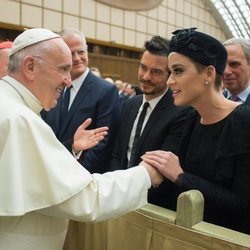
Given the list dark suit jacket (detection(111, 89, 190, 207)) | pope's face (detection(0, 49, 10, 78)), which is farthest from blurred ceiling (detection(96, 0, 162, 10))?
dark suit jacket (detection(111, 89, 190, 207))

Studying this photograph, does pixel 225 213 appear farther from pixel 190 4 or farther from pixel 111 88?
pixel 190 4

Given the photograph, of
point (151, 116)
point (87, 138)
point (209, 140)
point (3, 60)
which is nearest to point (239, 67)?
point (151, 116)

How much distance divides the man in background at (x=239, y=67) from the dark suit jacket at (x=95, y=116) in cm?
112

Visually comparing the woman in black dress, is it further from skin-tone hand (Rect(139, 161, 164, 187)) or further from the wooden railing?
the wooden railing

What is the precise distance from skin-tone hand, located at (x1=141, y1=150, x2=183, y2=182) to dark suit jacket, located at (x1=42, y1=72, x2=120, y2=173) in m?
1.05

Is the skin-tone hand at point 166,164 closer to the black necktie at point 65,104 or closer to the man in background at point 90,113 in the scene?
the man in background at point 90,113

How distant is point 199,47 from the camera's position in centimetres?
175

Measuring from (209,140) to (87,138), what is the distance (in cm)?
80

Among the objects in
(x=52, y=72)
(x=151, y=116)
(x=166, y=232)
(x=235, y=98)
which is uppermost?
(x=52, y=72)

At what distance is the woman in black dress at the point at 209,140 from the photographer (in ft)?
5.16

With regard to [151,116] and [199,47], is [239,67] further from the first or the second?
[199,47]

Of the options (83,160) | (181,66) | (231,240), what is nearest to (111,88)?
(83,160)

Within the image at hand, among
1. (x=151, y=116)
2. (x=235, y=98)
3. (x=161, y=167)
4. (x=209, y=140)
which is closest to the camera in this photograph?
(x=161, y=167)

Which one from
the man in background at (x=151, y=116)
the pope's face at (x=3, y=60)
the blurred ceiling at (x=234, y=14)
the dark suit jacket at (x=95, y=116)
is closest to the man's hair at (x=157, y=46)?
the man in background at (x=151, y=116)
